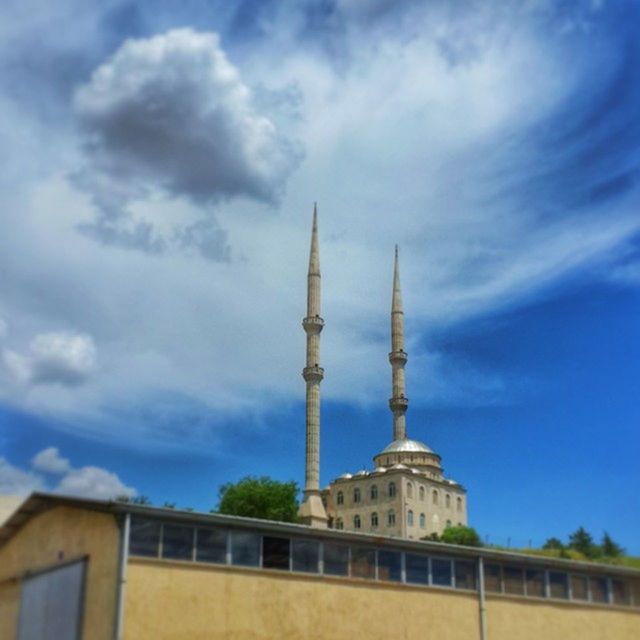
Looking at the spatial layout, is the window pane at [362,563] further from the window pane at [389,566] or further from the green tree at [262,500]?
the green tree at [262,500]

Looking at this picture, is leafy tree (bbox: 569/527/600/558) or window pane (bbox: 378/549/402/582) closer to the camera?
window pane (bbox: 378/549/402/582)

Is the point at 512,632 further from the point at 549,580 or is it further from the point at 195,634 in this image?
the point at 195,634

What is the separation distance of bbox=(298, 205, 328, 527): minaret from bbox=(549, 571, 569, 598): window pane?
54.3m

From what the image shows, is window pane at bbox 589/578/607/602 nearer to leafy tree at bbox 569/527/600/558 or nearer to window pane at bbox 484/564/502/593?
window pane at bbox 484/564/502/593

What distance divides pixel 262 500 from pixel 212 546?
5904 cm

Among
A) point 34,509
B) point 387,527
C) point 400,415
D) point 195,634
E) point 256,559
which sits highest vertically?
point 400,415

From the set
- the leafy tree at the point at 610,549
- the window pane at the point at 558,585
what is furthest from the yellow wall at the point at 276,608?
the leafy tree at the point at 610,549

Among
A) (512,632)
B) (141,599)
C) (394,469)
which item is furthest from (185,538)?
(394,469)

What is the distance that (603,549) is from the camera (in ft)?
243

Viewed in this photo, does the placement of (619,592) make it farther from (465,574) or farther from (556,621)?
(465,574)

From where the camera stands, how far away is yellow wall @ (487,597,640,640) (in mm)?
27031

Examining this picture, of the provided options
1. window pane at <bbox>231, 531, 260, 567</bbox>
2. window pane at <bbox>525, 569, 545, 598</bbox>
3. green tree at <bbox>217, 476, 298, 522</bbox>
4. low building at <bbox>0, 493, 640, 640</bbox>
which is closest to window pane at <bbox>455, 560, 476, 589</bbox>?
low building at <bbox>0, 493, 640, 640</bbox>

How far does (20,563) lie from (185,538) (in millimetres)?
7267

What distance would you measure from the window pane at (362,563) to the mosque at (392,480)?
6186 cm
